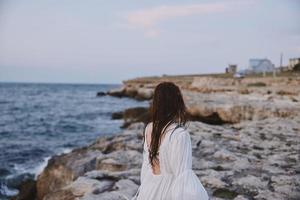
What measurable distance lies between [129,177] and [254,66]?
64125 mm

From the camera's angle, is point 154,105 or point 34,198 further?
point 34,198

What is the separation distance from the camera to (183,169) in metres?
3.40

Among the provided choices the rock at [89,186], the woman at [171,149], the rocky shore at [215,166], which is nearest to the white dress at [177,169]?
the woman at [171,149]

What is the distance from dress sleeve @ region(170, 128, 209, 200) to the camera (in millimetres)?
3365

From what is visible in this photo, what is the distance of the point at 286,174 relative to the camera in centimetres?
648

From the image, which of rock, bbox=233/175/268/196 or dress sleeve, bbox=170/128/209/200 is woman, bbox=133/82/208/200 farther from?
rock, bbox=233/175/268/196

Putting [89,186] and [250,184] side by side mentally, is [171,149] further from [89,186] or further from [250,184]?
[250,184]

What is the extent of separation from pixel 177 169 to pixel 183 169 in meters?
0.05

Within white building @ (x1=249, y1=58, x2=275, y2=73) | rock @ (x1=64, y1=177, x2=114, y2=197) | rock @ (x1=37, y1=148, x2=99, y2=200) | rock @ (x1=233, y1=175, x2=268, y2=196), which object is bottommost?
rock @ (x1=37, y1=148, x2=99, y2=200)

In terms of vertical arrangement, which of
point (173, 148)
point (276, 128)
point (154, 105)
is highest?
point (154, 105)

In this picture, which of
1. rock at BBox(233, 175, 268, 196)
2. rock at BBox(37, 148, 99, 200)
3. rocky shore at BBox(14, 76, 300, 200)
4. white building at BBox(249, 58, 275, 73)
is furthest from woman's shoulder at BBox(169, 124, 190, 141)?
white building at BBox(249, 58, 275, 73)

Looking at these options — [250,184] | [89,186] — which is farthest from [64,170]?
[250,184]

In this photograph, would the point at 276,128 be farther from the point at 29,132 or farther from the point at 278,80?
the point at 278,80

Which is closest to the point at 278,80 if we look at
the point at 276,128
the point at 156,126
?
the point at 276,128
